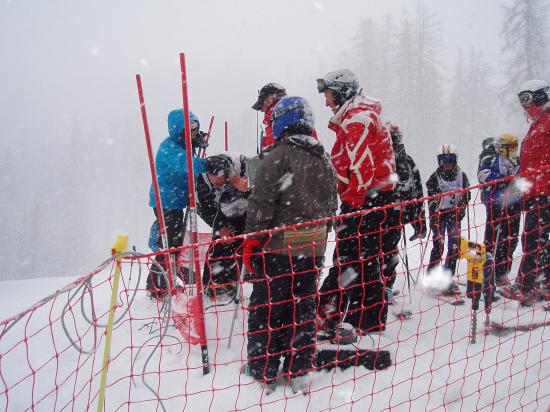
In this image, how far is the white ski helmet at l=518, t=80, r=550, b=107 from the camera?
4.27m

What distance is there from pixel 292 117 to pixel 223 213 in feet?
6.02

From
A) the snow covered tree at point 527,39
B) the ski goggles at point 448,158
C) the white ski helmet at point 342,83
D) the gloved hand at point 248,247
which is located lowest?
the gloved hand at point 248,247

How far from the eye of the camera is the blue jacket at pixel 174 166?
4.57 meters

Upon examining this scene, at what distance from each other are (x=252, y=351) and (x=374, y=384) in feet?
3.30

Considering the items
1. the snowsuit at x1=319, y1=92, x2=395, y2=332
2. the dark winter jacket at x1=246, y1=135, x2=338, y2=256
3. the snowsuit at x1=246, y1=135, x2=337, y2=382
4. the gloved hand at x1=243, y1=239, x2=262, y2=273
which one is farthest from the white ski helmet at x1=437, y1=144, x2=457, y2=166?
the gloved hand at x1=243, y1=239, x2=262, y2=273

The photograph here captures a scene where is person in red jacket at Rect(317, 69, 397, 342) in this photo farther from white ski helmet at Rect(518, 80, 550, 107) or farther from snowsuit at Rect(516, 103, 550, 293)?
white ski helmet at Rect(518, 80, 550, 107)

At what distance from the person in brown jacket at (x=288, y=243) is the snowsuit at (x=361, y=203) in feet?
1.58

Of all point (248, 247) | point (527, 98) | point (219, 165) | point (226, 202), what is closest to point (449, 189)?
point (527, 98)

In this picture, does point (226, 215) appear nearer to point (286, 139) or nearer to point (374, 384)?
point (286, 139)

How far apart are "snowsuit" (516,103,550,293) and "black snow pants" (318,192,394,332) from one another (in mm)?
1701

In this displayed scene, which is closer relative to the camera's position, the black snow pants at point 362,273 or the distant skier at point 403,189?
the black snow pants at point 362,273

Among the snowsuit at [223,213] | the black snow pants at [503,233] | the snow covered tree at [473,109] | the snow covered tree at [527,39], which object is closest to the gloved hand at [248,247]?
the snowsuit at [223,213]

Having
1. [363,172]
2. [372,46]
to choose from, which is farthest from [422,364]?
[372,46]

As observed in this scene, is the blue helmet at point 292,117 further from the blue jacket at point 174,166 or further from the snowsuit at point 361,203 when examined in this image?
the blue jacket at point 174,166
